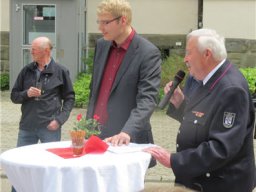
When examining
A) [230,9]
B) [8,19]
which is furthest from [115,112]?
[8,19]

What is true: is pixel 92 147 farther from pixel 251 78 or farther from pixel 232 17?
pixel 232 17

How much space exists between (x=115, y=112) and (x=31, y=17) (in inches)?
443

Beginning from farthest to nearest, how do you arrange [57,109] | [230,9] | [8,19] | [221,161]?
1. [8,19]
2. [230,9]
3. [57,109]
4. [221,161]

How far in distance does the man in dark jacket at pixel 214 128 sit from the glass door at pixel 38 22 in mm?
11926

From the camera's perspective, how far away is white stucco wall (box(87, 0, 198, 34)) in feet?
49.2

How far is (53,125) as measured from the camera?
575cm

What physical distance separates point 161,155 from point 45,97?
2.69m

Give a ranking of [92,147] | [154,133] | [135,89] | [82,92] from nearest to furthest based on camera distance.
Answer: [92,147] → [135,89] → [154,133] → [82,92]

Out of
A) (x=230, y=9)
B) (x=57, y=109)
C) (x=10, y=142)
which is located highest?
(x=230, y=9)

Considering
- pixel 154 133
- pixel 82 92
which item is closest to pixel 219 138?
pixel 154 133

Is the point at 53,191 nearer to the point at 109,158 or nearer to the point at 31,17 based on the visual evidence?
the point at 109,158

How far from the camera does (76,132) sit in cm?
365

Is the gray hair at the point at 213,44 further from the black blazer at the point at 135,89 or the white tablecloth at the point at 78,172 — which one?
the black blazer at the point at 135,89

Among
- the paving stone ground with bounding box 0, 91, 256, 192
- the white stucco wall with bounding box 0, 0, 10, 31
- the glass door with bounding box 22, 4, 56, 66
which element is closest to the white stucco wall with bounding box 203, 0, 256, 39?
the paving stone ground with bounding box 0, 91, 256, 192
